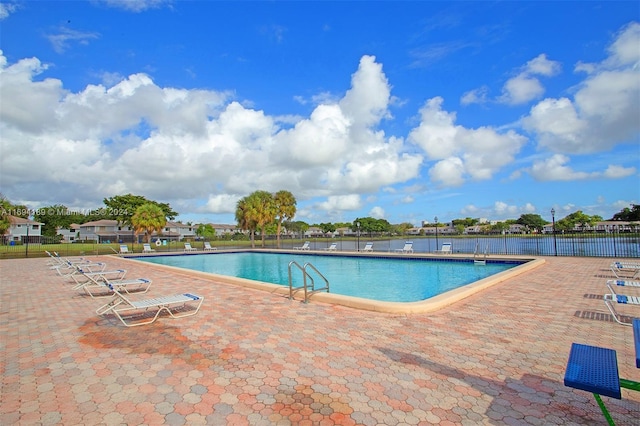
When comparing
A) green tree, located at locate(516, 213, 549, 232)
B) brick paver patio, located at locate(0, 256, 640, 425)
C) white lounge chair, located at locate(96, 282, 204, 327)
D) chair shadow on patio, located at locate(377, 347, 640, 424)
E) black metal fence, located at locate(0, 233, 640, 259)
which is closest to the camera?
chair shadow on patio, located at locate(377, 347, 640, 424)

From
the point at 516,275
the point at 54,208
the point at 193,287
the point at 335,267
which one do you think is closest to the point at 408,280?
the point at 516,275

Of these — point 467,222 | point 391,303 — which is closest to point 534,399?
point 391,303

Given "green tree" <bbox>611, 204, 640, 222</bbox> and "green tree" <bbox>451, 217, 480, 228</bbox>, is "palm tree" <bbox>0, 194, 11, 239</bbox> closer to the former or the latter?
"green tree" <bbox>611, 204, 640, 222</bbox>

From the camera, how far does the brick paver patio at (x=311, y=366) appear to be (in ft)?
9.53

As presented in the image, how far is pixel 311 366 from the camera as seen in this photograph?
12.7ft

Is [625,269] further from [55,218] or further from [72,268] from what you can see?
[55,218]

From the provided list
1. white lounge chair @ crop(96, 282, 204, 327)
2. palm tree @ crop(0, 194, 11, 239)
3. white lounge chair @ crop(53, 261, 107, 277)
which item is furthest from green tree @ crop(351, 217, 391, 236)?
white lounge chair @ crop(96, 282, 204, 327)

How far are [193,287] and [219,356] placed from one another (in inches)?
236

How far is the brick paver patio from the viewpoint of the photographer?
290 centimetres

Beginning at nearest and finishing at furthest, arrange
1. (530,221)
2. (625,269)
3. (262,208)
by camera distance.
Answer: (625,269) < (262,208) < (530,221)

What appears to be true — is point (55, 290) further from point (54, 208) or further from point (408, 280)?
point (54, 208)

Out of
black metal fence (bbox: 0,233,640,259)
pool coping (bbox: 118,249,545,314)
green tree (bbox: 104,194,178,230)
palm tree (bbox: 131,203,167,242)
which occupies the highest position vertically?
green tree (bbox: 104,194,178,230)

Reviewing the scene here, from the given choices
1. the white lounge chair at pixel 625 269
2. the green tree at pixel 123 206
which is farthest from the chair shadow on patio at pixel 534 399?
the green tree at pixel 123 206

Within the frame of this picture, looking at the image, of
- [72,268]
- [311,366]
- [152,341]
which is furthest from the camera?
[72,268]
